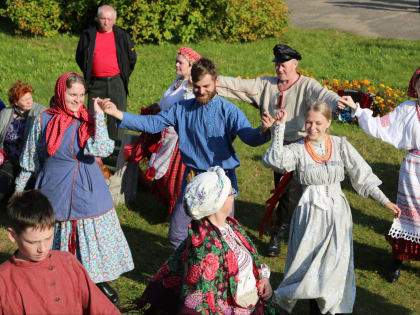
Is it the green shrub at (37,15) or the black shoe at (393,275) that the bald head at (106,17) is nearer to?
the black shoe at (393,275)

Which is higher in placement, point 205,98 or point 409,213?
point 205,98

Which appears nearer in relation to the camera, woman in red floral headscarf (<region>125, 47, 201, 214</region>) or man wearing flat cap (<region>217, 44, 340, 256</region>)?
man wearing flat cap (<region>217, 44, 340, 256</region>)

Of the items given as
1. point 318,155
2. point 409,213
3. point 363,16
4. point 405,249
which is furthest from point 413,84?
point 363,16

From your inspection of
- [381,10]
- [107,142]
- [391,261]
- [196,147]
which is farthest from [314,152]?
[381,10]

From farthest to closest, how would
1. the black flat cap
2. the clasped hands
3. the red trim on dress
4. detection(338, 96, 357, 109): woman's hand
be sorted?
the black flat cap < the red trim on dress < detection(338, 96, 357, 109): woman's hand < the clasped hands

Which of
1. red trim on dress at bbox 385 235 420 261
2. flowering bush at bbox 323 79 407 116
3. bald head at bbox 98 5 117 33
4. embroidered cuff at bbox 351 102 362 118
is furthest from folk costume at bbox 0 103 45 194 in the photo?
flowering bush at bbox 323 79 407 116

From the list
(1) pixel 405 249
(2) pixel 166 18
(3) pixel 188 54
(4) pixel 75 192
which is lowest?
(1) pixel 405 249

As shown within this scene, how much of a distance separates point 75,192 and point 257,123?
6.26m

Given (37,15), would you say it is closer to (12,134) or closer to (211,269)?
(12,134)

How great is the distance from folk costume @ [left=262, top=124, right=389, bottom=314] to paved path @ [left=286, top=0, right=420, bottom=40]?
514 inches

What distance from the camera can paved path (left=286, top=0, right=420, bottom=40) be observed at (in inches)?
750

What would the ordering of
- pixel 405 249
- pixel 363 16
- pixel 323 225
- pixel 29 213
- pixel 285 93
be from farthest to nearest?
1. pixel 363 16
2. pixel 285 93
3. pixel 405 249
4. pixel 323 225
5. pixel 29 213

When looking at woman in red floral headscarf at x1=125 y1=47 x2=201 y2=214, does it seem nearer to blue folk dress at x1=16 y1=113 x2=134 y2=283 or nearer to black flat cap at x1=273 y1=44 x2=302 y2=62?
black flat cap at x1=273 y1=44 x2=302 y2=62

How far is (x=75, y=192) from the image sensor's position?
5340 millimetres
